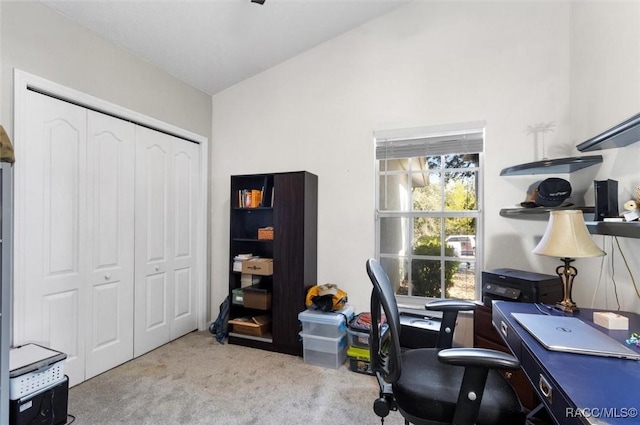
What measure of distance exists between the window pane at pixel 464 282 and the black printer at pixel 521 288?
1.92 ft

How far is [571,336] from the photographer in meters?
1.17

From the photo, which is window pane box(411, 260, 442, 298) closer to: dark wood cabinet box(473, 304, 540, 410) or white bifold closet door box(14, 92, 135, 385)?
dark wood cabinet box(473, 304, 540, 410)

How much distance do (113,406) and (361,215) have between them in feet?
7.75

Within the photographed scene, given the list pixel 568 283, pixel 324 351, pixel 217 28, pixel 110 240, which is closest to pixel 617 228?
pixel 568 283

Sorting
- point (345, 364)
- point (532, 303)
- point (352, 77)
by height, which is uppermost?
point (352, 77)

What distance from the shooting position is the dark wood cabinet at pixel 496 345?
1874 mm

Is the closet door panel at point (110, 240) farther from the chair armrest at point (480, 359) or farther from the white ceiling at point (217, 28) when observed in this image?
the chair armrest at point (480, 359)

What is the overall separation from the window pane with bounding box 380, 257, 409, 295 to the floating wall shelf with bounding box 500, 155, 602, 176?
1157mm

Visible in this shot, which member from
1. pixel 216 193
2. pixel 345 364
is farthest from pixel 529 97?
pixel 216 193

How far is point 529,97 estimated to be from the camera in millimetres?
2387

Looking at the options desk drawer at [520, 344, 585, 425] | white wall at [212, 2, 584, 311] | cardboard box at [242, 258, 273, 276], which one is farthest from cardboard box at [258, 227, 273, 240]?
desk drawer at [520, 344, 585, 425]

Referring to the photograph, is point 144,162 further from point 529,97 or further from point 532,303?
point 529,97

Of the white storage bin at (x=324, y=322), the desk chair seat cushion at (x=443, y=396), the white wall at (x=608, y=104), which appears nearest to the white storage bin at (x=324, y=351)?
the white storage bin at (x=324, y=322)

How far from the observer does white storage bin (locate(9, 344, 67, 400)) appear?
160 cm
